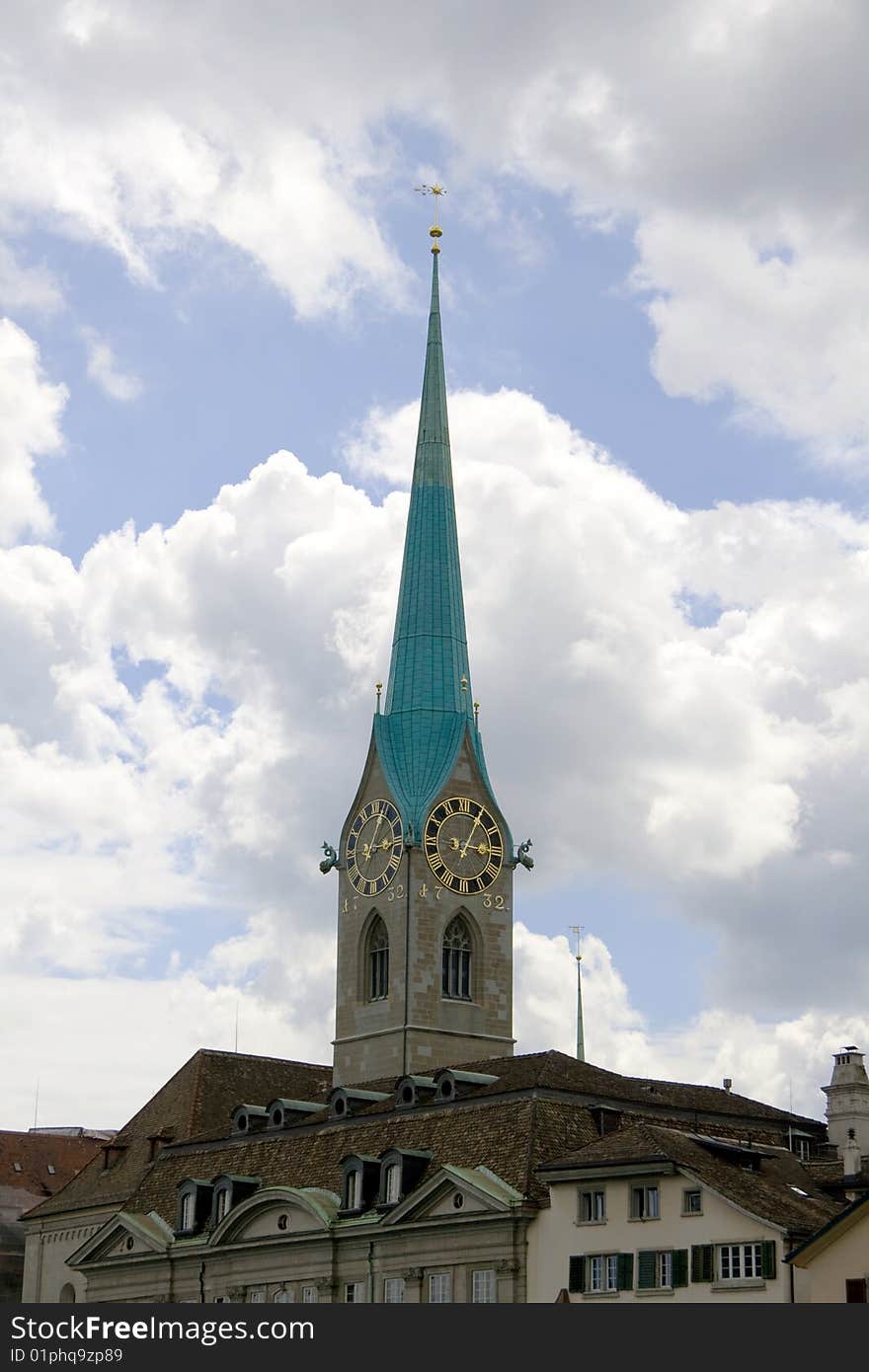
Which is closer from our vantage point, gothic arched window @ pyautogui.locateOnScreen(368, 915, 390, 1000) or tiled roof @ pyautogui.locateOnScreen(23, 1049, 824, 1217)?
tiled roof @ pyautogui.locateOnScreen(23, 1049, 824, 1217)

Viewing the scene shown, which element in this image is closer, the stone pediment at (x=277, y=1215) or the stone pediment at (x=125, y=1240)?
the stone pediment at (x=277, y=1215)

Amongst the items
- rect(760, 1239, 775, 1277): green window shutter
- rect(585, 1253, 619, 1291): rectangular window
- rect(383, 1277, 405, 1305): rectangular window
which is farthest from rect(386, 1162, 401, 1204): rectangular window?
rect(760, 1239, 775, 1277): green window shutter

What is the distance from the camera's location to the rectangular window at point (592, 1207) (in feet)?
263

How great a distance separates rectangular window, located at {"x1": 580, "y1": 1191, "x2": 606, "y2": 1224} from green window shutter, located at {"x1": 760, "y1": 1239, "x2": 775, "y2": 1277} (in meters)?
6.48

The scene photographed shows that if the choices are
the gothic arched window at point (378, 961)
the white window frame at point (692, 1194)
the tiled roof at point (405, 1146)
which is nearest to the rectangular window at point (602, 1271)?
the white window frame at point (692, 1194)

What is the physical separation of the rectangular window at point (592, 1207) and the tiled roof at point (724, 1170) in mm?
935

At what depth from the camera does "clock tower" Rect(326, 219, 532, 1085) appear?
379ft

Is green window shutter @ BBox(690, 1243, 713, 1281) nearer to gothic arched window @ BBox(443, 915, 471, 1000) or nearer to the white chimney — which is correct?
the white chimney

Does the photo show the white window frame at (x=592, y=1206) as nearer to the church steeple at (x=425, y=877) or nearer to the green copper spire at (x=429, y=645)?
the church steeple at (x=425, y=877)

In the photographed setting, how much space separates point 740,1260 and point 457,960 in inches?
1672

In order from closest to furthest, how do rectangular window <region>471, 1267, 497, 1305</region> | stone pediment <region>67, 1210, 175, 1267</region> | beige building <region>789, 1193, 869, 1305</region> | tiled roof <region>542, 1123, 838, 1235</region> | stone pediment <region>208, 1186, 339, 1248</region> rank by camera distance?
beige building <region>789, 1193, 869, 1305</region>, tiled roof <region>542, 1123, 838, 1235</region>, rectangular window <region>471, 1267, 497, 1305</region>, stone pediment <region>208, 1186, 339, 1248</region>, stone pediment <region>67, 1210, 175, 1267</region>

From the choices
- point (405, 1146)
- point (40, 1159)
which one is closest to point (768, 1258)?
point (405, 1146)
